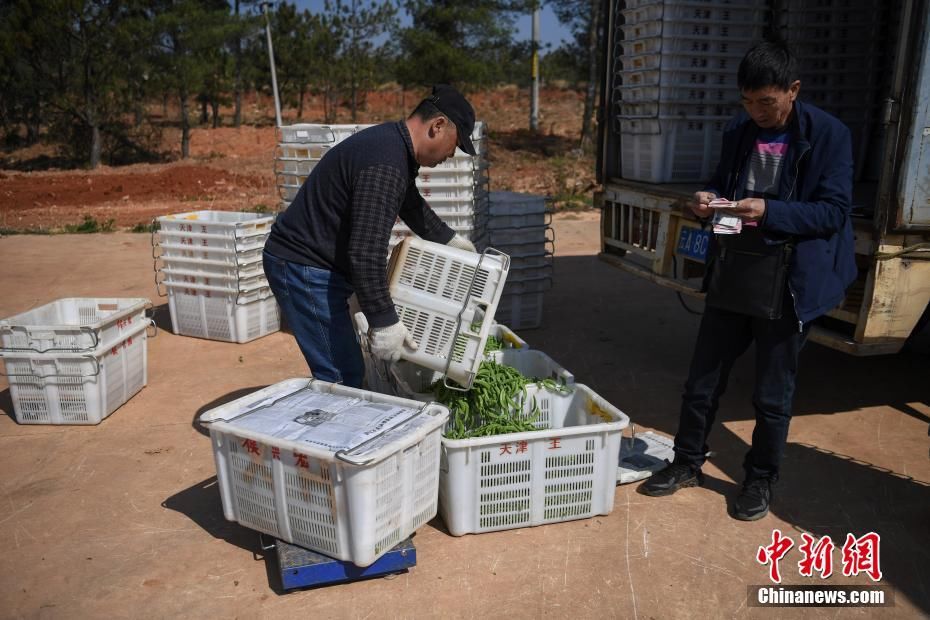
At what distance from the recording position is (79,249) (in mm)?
10500

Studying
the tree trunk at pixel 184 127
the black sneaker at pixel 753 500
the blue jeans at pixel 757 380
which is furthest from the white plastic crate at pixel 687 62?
the tree trunk at pixel 184 127

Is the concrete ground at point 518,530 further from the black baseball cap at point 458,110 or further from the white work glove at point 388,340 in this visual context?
the black baseball cap at point 458,110

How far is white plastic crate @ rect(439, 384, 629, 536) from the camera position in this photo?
11.2 feet

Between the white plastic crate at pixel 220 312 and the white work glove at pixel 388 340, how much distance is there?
3419 millimetres

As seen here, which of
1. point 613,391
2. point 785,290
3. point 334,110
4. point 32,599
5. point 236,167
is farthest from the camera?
point 334,110

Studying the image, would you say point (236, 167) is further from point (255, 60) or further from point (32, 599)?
point (32, 599)

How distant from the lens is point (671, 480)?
13.0ft

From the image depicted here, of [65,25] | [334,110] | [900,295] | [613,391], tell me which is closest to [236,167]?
[65,25]

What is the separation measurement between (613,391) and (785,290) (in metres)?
2.17

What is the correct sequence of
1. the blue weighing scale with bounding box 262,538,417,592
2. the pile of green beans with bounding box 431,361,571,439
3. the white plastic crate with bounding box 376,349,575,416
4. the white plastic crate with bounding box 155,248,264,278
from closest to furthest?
the blue weighing scale with bounding box 262,538,417,592
the pile of green beans with bounding box 431,361,571,439
the white plastic crate with bounding box 376,349,575,416
the white plastic crate with bounding box 155,248,264,278

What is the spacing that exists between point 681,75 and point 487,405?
3.30 meters

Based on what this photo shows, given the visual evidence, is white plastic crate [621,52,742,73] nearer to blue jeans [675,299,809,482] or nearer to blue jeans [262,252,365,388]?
blue jeans [675,299,809,482]

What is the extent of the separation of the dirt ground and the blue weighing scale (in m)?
11.4

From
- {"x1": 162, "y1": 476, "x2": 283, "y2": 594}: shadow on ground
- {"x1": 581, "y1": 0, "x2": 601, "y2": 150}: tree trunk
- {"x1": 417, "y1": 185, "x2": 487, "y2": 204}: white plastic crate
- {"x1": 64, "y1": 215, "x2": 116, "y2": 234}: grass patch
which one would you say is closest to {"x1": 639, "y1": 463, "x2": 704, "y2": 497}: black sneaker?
{"x1": 162, "y1": 476, "x2": 283, "y2": 594}: shadow on ground
